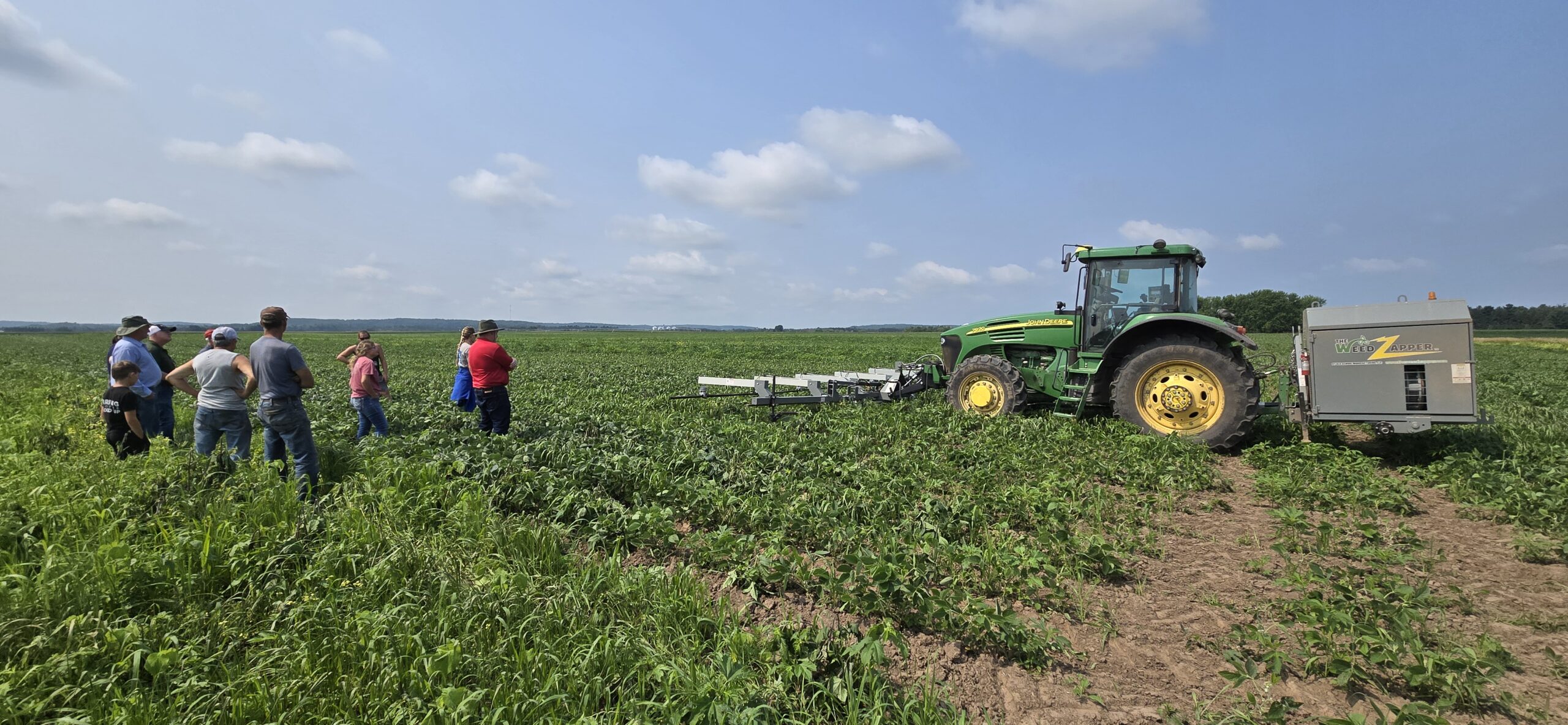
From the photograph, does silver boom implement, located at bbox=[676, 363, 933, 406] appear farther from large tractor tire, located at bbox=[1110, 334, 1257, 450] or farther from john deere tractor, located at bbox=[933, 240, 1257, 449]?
large tractor tire, located at bbox=[1110, 334, 1257, 450]

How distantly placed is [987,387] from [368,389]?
323 inches

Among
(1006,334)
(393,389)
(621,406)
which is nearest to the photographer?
(1006,334)

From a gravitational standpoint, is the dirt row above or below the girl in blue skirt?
A: below

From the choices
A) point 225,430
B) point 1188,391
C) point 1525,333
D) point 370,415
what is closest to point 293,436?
point 225,430

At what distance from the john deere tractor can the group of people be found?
692cm

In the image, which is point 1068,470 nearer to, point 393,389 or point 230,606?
point 230,606

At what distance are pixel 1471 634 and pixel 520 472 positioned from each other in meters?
6.26

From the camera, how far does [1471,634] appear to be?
3271 millimetres

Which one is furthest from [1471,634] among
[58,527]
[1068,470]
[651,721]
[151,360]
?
[151,360]

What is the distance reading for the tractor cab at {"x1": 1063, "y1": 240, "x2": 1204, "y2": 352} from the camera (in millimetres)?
8117

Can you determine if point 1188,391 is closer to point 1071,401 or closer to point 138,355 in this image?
point 1071,401

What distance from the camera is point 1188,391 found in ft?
24.2

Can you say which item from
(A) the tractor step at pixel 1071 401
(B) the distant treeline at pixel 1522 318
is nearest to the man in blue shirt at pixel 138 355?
(A) the tractor step at pixel 1071 401

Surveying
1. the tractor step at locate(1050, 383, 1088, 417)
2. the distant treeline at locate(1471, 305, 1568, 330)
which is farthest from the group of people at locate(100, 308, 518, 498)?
the distant treeline at locate(1471, 305, 1568, 330)
